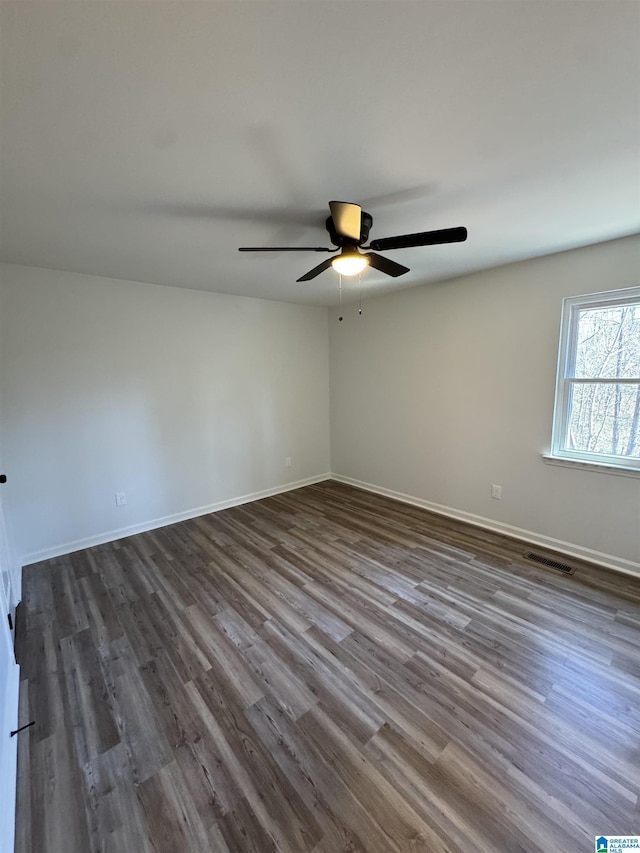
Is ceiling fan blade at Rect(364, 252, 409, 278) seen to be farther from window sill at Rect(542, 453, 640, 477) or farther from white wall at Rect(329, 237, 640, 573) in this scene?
window sill at Rect(542, 453, 640, 477)

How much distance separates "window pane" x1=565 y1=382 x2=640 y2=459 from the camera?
2.57 m

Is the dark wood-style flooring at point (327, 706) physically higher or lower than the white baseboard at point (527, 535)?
lower

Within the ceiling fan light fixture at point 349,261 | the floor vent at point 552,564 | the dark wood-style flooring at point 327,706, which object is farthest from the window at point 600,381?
the ceiling fan light fixture at point 349,261

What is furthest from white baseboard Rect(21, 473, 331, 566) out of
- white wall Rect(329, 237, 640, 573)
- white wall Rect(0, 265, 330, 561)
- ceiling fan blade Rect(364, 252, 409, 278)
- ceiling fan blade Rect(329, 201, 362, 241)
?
ceiling fan blade Rect(329, 201, 362, 241)

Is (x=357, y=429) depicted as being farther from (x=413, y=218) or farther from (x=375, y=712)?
(x=375, y=712)

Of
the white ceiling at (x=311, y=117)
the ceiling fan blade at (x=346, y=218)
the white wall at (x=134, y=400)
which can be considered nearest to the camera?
the white ceiling at (x=311, y=117)

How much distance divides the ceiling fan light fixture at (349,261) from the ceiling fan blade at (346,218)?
88mm

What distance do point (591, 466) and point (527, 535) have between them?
2.76 ft

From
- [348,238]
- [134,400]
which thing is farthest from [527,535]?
[134,400]

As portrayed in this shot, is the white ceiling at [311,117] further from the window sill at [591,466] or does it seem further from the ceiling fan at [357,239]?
the window sill at [591,466]

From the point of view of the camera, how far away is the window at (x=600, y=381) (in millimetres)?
2553

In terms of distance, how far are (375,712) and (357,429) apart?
10.9 feet

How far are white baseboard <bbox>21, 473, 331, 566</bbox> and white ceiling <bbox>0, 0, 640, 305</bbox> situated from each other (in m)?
2.48

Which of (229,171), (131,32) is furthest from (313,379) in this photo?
(131,32)
